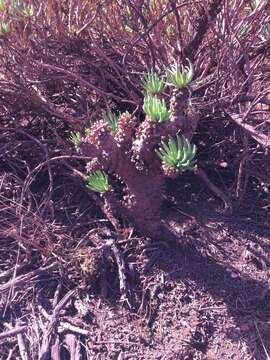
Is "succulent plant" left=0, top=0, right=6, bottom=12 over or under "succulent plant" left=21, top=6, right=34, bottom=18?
over

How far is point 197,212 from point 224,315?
0.53m

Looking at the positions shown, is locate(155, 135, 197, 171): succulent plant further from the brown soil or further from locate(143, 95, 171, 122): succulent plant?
the brown soil

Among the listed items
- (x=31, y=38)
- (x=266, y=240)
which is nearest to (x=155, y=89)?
(x=31, y=38)

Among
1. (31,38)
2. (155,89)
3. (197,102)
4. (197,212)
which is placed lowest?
(197,212)

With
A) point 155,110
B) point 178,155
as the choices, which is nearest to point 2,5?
point 155,110

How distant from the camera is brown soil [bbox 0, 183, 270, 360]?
215 centimetres

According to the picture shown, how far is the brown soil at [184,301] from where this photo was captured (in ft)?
7.07

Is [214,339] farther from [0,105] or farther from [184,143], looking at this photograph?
[0,105]

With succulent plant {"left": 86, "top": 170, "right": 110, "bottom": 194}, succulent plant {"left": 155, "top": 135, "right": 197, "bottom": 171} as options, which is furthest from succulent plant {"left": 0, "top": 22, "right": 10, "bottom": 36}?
succulent plant {"left": 155, "top": 135, "right": 197, "bottom": 171}

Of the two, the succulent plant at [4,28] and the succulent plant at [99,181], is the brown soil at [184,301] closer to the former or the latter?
the succulent plant at [99,181]

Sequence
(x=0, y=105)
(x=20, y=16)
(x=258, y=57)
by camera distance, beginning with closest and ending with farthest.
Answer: (x=20, y=16) → (x=258, y=57) → (x=0, y=105)

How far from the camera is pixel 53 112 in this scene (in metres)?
2.61

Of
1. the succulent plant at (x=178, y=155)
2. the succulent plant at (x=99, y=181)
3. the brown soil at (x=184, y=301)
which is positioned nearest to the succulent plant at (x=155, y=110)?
the succulent plant at (x=178, y=155)

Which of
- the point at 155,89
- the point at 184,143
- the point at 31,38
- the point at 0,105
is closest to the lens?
the point at 184,143
